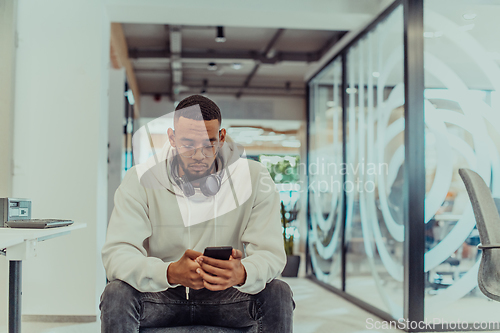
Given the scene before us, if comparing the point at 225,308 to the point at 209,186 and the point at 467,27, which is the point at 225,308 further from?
the point at 467,27

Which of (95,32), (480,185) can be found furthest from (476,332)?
(95,32)

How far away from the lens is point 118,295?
1395mm

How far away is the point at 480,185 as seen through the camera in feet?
7.21

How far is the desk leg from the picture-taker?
196cm

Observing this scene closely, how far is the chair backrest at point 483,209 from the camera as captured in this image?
6.84ft

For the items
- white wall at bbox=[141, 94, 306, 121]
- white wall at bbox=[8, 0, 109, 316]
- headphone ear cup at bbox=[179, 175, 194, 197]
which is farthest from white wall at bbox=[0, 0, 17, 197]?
white wall at bbox=[141, 94, 306, 121]

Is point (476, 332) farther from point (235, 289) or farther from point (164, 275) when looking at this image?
point (164, 275)

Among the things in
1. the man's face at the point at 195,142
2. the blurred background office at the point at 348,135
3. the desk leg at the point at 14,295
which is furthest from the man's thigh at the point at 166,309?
the blurred background office at the point at 348,135

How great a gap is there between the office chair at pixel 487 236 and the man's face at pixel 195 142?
1260mm

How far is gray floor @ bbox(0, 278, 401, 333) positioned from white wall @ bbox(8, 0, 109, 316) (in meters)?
0.19

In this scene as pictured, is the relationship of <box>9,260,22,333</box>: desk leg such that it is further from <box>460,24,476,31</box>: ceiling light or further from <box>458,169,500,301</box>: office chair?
<box>460,24,476,31</box>: ceiling light

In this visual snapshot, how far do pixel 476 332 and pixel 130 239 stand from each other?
2444mm

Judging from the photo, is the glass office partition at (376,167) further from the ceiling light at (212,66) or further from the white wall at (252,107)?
the white wall at (252,107)

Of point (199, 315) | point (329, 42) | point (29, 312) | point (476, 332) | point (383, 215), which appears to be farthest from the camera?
point (329, 42)
